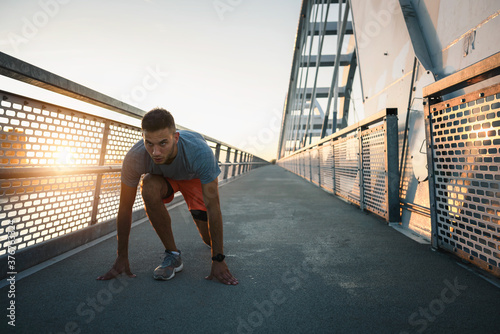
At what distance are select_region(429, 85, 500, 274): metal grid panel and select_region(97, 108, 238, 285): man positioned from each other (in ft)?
5.20

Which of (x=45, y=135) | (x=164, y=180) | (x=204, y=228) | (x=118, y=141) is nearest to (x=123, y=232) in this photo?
(x=164, y=180)

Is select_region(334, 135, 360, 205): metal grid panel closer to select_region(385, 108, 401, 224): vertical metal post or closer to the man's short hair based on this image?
select_region(385, 108, 401, 224): vertical metal post

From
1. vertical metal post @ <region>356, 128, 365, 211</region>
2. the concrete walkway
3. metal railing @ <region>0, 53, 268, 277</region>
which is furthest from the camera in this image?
vertical metal post @ <region>356, 128, 365, 211</region>

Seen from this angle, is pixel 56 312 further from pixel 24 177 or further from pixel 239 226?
pixel 239 226

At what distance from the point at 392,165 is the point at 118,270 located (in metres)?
2.90

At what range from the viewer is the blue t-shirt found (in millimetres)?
1701

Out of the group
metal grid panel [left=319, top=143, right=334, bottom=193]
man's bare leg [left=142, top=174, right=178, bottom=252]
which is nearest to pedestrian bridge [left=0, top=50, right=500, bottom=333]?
man's bare leg [left=142, top=174, right=178, bottom=252]

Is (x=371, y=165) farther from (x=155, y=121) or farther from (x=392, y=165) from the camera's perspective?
(x=155, y=121)

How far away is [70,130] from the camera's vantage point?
209cm

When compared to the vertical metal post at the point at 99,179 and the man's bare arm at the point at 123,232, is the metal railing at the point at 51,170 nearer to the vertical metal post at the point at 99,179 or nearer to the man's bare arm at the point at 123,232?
the vertical metal post at the point at 99,179

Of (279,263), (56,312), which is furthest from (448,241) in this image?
(56,312)

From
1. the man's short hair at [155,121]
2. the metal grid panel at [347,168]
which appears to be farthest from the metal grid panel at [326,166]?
the man's short hair at [155,121]

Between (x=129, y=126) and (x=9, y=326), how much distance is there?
2.20 meters

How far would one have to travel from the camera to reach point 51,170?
74.0 inches
